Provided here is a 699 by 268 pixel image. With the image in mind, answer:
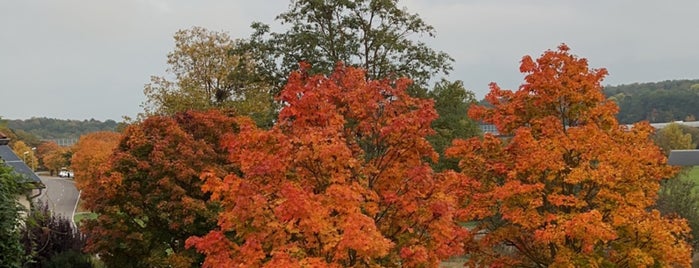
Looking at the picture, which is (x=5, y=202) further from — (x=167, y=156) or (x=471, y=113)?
(x=471, y=113)

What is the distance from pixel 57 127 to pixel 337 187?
399 feet

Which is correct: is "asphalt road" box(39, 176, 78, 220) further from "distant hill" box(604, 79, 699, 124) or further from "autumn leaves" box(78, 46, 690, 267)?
"distant hill" box(604, 79, 699, 124)

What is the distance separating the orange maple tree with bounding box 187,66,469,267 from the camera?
378 inches

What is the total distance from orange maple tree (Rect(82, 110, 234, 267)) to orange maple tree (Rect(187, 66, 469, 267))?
4032 millimetres

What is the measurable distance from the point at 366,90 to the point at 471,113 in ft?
15.6

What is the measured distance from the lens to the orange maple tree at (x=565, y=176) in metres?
13.3

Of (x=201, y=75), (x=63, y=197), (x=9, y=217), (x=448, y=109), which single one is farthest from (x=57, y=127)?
(x=9, y=217)

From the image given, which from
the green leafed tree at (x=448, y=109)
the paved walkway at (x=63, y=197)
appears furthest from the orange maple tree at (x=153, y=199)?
the paved walkway at (x=63, y=197)

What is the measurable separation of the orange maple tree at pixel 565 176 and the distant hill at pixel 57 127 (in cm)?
10720

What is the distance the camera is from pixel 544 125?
47.8ft

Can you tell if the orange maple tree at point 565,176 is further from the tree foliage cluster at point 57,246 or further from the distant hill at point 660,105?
the distant hill at point 660,105

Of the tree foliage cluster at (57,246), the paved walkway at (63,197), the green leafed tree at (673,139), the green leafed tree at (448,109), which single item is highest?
the green leafed tree at (448,109)

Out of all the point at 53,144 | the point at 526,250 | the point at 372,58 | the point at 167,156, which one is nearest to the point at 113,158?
the point at 167,156

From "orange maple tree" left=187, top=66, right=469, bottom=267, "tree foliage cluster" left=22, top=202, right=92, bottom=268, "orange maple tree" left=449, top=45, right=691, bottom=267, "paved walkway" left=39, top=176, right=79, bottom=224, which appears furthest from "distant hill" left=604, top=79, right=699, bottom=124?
"orange maple tree" left=187, top=66, right=469, bottom=267
